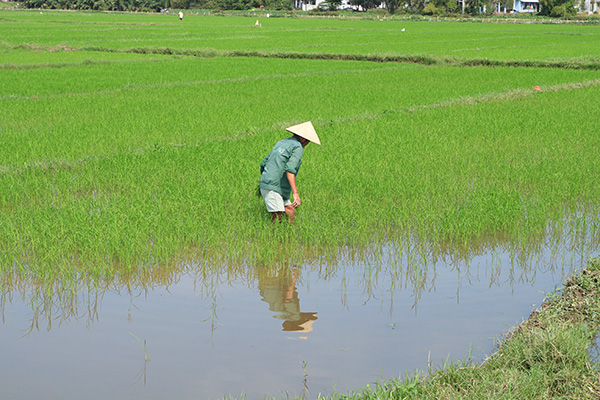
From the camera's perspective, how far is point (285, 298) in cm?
389

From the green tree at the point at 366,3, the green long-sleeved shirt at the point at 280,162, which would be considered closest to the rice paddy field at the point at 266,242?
the green long-sleeved shirt at the point at 280,162

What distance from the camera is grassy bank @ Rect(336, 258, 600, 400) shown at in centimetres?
262

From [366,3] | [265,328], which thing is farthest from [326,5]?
[265,328]

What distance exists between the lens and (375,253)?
460 cm

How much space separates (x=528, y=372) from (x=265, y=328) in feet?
4.19

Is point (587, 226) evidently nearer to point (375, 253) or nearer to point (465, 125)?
point (375, 253)

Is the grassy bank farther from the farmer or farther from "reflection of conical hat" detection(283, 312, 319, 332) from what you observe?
the farmer

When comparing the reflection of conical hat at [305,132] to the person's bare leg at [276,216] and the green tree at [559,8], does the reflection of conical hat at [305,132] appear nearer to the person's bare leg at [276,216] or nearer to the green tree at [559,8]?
the person's bare leg at [276,216]

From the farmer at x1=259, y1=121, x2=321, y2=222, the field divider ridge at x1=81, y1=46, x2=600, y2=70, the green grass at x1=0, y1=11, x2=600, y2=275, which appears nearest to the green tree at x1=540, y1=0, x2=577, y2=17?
the field divider ridge at x1=81, y1=46, x2=600, y2=70

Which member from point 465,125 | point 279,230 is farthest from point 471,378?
point 465,125

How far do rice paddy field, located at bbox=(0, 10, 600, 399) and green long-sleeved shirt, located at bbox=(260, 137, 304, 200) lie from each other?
14.0 inches

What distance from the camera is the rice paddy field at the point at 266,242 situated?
A: 10.2 ft

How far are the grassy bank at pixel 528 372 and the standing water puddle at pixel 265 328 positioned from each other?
20cm

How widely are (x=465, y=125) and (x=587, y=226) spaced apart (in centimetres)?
427
